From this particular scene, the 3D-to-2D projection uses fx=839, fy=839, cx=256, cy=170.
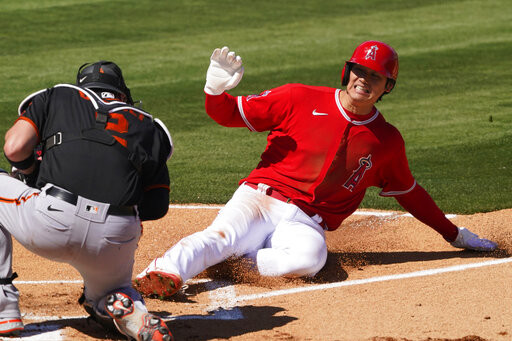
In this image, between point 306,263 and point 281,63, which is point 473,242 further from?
point 281,63

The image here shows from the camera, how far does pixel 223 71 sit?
5680 millimetres

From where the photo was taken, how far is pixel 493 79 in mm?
13328

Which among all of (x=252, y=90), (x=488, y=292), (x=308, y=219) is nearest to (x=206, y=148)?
(x=252, y=90)

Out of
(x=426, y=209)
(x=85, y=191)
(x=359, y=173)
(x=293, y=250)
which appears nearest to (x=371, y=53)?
(x=359, y=173)

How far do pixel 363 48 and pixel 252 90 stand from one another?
6.61m

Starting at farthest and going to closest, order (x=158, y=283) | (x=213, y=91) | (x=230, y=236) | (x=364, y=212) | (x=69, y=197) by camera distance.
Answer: (x=364, y=212)
(x=213, y=91)
(x=230, y=236)
(x=158, y=283)
(x=69, y=197)

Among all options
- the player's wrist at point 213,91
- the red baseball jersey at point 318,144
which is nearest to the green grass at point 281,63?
the red baseball jersey at point 318,144

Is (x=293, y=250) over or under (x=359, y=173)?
under

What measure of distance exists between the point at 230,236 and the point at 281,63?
8798 millimetres

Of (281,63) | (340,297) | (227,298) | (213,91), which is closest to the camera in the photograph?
(340,297)

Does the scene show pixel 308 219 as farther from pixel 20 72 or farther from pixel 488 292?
pixel 20 72

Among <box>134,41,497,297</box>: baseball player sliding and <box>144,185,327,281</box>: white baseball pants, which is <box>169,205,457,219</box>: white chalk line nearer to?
<box>134,41,497,297</box>: baseball player sliding

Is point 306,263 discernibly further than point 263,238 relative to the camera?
No

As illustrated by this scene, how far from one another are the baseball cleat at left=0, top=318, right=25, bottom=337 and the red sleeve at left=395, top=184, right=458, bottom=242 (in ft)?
10.2
